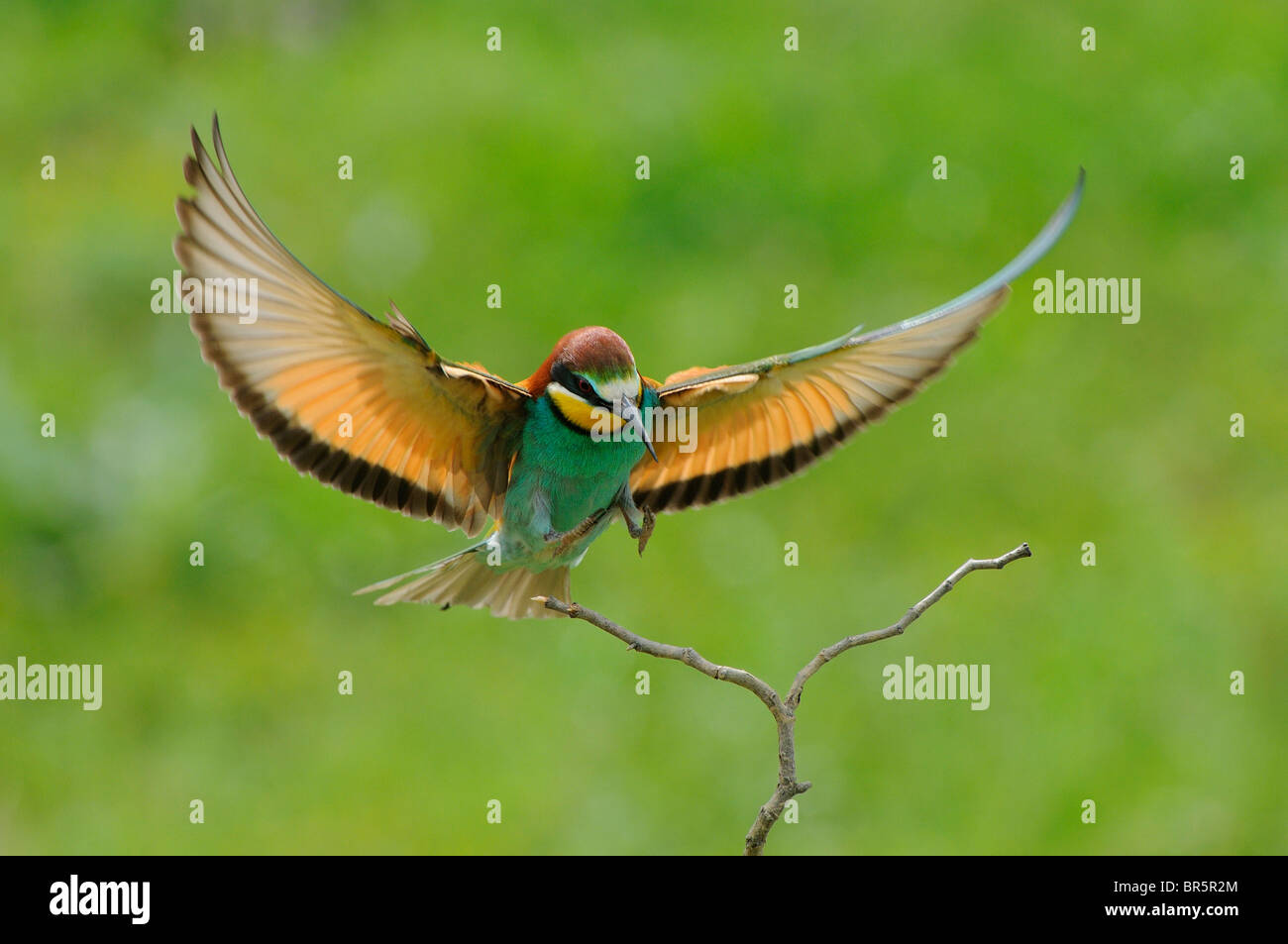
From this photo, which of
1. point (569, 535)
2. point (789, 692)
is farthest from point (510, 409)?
point (789, 692)

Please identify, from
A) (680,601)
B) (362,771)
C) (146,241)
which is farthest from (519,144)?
(362,771)

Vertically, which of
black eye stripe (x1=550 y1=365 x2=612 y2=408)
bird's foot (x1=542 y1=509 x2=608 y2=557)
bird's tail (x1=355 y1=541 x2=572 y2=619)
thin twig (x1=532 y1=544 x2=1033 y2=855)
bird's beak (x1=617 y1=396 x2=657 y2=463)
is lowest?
thin twig (x1=532 y1=544 x2=1033 y2=855)

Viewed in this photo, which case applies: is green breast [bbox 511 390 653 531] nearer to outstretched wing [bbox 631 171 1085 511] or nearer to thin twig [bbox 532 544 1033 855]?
outstretched wing [bbox 631 171 1085 511]

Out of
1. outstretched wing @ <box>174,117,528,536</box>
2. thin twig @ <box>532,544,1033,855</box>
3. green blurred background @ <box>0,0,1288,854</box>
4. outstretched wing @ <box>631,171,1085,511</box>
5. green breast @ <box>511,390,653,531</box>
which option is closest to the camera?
thin twig @ <box>532,544,1033,855</box>

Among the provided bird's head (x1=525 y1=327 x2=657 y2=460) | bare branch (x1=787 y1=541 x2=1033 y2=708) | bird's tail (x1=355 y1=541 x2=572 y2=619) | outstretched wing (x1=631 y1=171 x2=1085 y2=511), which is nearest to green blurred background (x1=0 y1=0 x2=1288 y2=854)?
bird's tail (x1=355 y1=541 x2=572 y2=619)

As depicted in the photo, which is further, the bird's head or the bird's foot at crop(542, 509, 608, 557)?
the bird's foot at crop(542, 509, 608, 557)

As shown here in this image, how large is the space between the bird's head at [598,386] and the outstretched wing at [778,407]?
9.0 inches

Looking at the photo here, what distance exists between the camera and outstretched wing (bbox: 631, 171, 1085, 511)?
3621 millimetres

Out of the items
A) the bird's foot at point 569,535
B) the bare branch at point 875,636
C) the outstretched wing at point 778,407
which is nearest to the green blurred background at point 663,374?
the outstretched wing at point 778,407

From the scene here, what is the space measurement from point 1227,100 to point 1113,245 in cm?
98

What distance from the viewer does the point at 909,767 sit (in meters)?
5.82

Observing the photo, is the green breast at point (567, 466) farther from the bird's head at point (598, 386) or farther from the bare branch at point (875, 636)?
the bare branch at point (875, 636)

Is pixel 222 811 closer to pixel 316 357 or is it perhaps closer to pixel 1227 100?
pixel 316 357

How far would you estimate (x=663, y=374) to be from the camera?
6.77 metres
